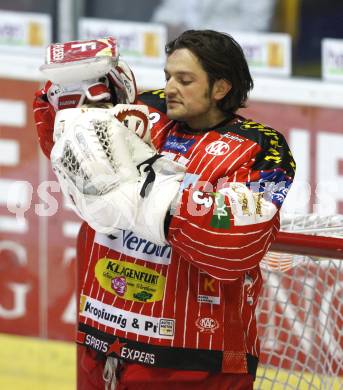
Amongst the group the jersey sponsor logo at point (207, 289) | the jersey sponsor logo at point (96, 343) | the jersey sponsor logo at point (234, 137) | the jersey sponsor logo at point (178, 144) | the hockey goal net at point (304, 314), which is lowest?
the hockey goal net at point (304, 314)

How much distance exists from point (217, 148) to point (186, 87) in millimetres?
133

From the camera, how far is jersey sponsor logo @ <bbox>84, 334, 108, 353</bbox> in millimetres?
2240

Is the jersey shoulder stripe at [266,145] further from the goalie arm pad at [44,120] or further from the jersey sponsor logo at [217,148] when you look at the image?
the goalie arm pad at [44,120]

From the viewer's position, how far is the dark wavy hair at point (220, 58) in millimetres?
2186

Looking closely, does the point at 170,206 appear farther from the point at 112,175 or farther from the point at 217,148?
the point at 217,148

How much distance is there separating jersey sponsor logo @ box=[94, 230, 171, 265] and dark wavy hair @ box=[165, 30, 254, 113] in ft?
1.00

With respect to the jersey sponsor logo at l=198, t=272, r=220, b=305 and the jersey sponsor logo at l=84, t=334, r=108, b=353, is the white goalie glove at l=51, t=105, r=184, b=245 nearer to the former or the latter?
the jersey sponsor logo at l=198, t=272, r=220, b=305

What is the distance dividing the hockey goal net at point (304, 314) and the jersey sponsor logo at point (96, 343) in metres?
0.55

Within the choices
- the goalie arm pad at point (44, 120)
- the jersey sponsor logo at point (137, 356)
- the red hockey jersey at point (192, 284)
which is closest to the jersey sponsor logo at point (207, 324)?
the red hockey jersey at point (192, 284)

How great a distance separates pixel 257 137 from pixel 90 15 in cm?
246

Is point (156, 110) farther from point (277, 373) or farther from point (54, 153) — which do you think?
point (277, 373)

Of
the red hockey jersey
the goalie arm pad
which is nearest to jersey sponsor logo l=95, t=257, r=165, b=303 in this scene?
the red hockey jersey

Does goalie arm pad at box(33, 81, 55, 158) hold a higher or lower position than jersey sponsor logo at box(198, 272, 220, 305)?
higher

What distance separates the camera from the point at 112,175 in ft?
6.54
